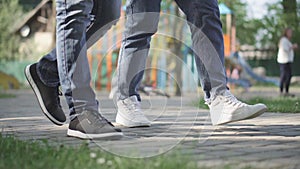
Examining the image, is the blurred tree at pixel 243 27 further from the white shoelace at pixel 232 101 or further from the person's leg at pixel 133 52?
the white shoelace at pixel 232 101

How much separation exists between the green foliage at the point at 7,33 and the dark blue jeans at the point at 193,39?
2140 centimetres

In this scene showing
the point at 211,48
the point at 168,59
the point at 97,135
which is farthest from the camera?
the point at 168,59

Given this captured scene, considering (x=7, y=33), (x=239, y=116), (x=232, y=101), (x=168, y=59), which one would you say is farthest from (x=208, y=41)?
(x=7, y=33)

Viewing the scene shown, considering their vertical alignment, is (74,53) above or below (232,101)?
above

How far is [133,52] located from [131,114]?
41cm

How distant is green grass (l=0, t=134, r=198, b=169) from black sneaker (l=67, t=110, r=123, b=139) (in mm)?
377

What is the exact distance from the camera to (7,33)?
82.5 feet

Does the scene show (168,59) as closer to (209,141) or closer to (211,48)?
(211,48)

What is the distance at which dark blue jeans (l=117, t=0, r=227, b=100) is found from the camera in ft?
11.4

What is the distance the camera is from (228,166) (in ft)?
6.79

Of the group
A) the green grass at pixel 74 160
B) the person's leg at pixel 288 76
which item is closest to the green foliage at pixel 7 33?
the person's leg at pixel 288 76

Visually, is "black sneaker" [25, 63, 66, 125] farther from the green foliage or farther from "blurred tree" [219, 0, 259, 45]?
"blurred tree" [219, 0, 259, 45]

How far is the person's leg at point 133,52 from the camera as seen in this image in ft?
11.9

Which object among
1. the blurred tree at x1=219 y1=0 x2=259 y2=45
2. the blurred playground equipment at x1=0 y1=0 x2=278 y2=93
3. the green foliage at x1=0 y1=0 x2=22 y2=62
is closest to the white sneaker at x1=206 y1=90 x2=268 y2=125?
the blurred playground equipment at x1=0 y1=0 x2=278 y2=93
